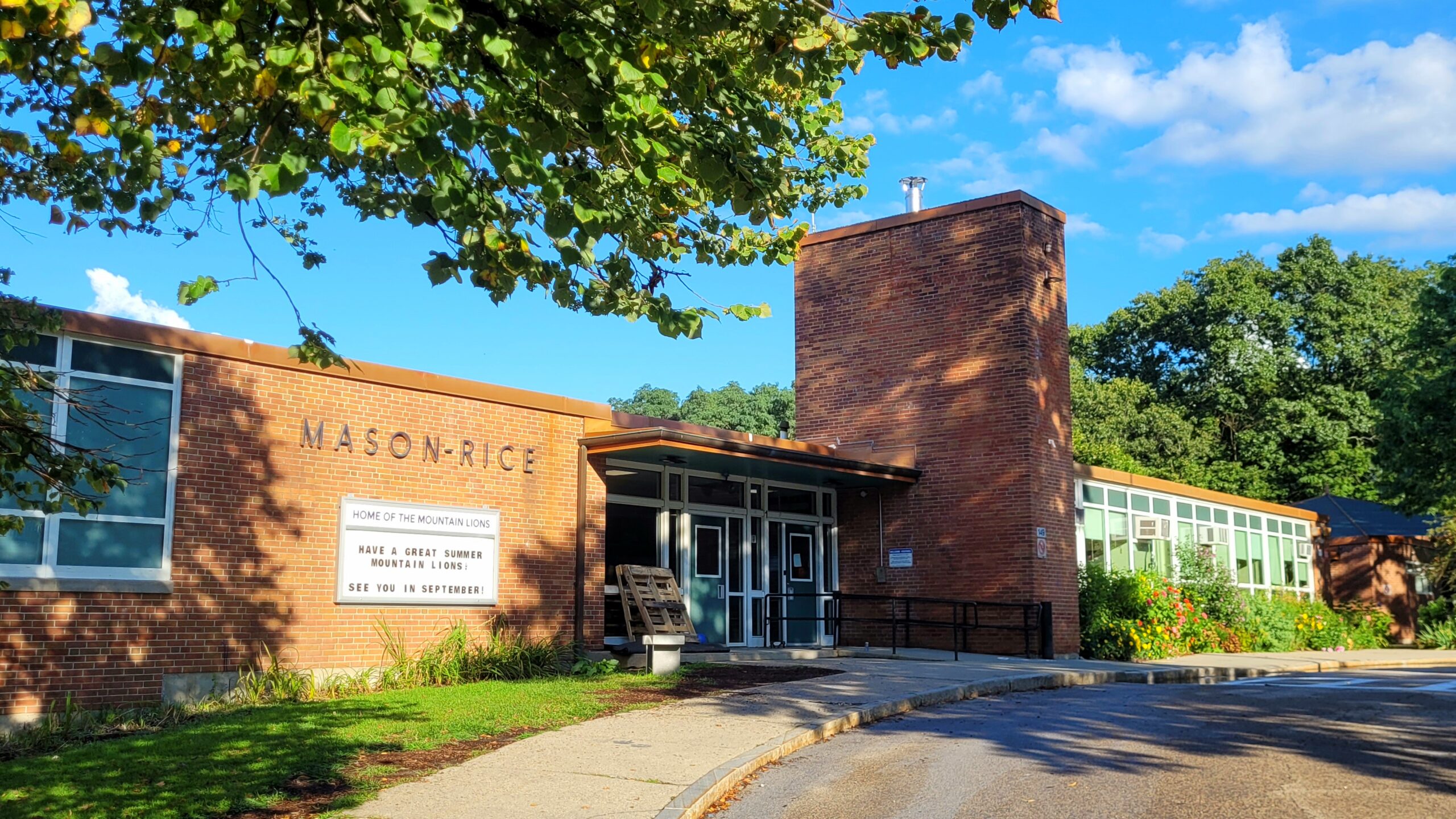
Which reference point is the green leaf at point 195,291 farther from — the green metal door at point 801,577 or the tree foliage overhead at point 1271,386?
the tree foliage overhead at point 1271,386

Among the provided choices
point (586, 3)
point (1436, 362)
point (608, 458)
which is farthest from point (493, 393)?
point (1436, 362)

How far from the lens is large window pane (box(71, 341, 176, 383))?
12.0 metres

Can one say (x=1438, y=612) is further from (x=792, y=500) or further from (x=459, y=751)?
(x=459, y=751)

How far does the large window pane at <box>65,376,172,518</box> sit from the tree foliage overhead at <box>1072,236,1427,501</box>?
35.9 m

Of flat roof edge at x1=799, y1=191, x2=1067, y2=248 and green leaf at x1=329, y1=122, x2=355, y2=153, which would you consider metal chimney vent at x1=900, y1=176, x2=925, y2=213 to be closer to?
flat roof edge at x1=799, y1=191, x2=1067, y2=248

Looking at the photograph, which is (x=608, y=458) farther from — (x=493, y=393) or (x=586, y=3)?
(x=586, y=3)

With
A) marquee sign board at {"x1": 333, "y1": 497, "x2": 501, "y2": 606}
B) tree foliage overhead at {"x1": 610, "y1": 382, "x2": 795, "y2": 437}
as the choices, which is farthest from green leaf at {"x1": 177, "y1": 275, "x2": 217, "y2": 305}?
tree foliage overhead at {"x1": 610, "y1": 382, "x2": 795, "y2": 437}

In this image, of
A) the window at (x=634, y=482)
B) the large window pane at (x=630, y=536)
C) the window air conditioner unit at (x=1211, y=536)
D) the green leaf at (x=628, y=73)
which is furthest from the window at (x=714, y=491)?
the green leaf at (x=628, y=73)

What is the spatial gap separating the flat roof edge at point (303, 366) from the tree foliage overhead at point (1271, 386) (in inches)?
1206

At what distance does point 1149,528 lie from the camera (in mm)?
25297

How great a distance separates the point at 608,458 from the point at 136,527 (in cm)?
713

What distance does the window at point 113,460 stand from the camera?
37.8 feet

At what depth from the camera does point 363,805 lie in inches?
295

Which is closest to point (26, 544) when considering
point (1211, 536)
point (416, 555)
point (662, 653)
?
point (416, 555)
